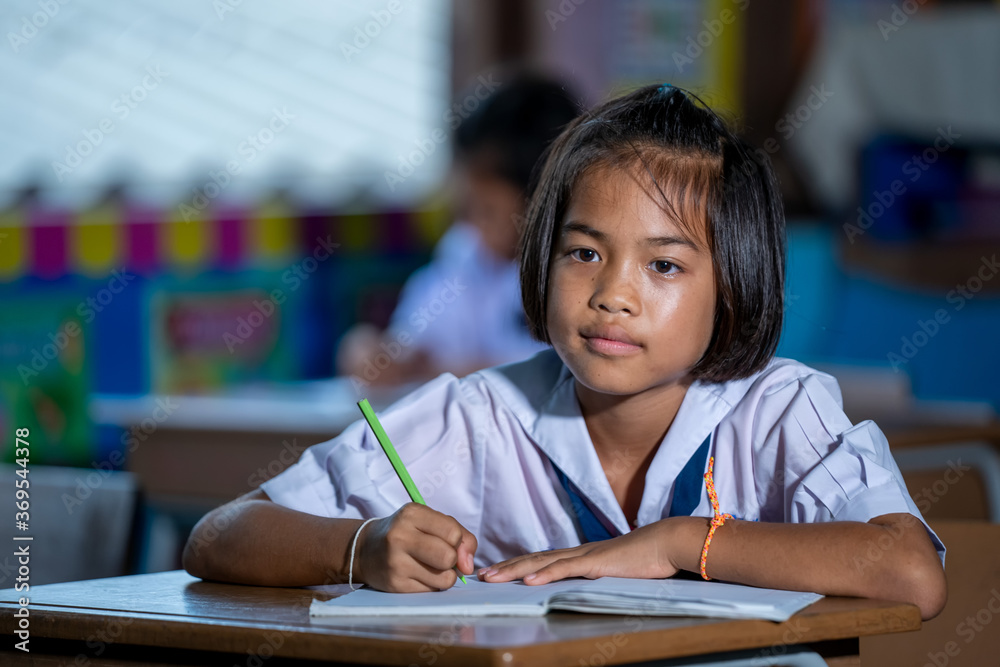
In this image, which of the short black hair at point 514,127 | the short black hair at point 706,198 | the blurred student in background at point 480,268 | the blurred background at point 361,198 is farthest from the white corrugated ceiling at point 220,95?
the short black hair at point 706,198

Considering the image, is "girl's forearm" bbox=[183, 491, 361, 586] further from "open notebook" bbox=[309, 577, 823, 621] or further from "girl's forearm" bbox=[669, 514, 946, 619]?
"girl's forearm" bbox=[669, 514, 946, 619]

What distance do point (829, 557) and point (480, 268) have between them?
2231mm

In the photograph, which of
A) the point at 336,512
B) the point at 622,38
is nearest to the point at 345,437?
the point at 336,512

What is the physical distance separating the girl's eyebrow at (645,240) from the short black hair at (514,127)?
1.32 m

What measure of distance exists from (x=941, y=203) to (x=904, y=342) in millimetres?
440

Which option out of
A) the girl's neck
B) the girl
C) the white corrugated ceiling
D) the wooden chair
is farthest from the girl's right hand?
the white corrugated ceiling

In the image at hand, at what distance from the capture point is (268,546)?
115cm

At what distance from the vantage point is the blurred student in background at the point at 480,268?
2559 millimetres

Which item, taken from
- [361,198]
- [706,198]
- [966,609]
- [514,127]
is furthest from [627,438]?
[361,198]

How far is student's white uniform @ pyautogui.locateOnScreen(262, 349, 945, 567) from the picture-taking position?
1.13 m

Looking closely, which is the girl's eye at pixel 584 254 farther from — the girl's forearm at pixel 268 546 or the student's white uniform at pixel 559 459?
the girl's forearm at pixel 268 546

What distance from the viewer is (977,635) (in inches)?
49.9

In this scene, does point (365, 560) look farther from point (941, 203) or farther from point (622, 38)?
point (622, 38)

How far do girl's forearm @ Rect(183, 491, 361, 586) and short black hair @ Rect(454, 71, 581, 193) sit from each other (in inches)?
56.7
